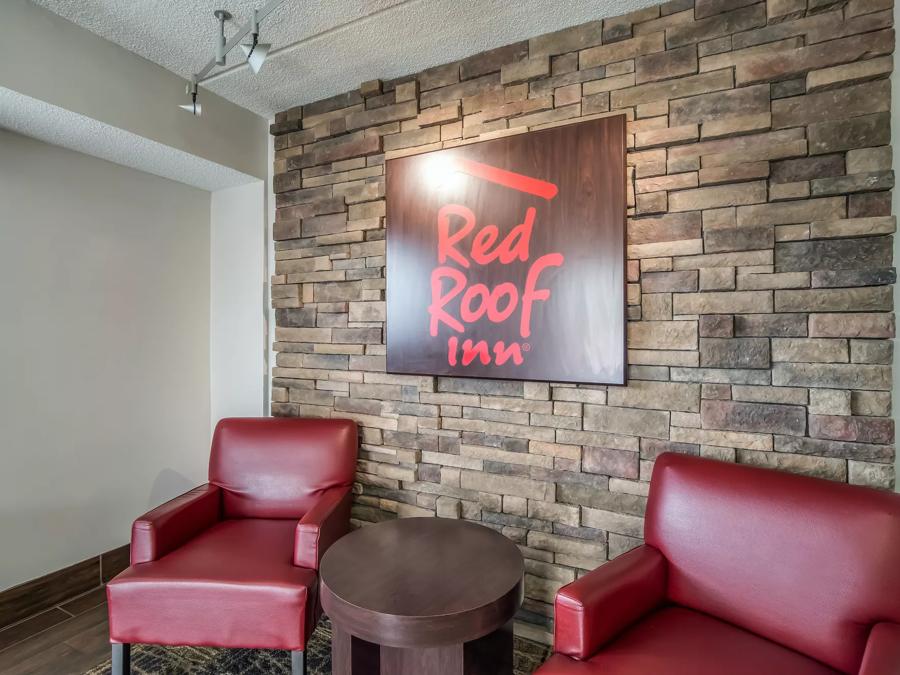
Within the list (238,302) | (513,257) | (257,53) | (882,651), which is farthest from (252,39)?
(882,651)

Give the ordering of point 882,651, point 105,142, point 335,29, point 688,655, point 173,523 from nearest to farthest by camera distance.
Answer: point 882,651, point 688,655, point 173,523, point 335,29, point 105,142

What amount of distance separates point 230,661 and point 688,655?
1650 millimetres

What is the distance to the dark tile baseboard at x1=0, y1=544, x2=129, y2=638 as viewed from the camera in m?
Result: 2.21

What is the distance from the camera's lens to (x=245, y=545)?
197cm

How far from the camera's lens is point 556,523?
2088 mm

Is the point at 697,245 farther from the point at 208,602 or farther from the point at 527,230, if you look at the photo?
the point at 208,602

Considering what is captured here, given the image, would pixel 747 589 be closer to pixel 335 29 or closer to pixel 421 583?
pixel 421 583

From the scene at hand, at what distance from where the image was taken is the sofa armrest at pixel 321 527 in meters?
1.81

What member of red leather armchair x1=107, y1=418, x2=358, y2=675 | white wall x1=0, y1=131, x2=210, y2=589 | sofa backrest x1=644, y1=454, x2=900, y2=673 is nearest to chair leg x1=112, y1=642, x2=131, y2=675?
red leather armchair x1=107, y1=418, x2=358, y2=675

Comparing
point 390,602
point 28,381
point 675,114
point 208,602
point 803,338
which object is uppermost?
point 675,114

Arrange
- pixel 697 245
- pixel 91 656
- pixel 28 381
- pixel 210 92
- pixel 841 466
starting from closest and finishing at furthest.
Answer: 1. pixel 841 466
2. pixel 697 245
3. pixel 91 656
4. pixel 28 381
5. pixel 210 92

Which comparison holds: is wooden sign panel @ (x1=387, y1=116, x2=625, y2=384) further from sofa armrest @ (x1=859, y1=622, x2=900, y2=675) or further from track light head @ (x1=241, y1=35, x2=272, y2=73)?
sofa armrest @ (x1=859, y1=622, x2=900, y2=675)

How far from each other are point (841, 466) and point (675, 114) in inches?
52.2

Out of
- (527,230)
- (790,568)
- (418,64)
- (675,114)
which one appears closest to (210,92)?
(418,64)
